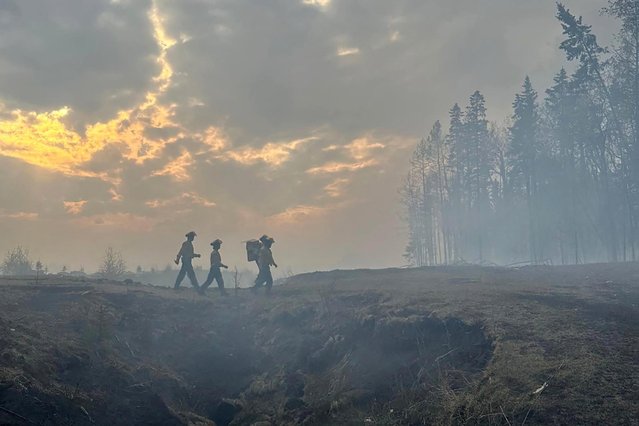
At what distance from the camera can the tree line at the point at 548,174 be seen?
31.2m

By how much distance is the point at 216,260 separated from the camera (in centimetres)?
2006

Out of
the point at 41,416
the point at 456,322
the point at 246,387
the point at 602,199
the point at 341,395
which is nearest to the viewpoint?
the point at 41,416

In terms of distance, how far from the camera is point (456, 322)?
36.3 feet

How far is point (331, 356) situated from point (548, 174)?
36050 millimetres

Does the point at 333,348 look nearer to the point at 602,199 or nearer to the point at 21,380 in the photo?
the point at 21,380

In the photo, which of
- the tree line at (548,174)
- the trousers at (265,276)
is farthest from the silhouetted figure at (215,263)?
the tree line at (548,174)

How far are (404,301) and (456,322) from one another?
3292 mm

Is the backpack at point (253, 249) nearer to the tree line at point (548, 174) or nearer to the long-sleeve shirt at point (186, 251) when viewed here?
the long-sleeve shirt at point (186, 251)

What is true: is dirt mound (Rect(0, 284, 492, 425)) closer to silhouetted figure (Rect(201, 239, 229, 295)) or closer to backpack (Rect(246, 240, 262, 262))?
silhouetted figure (Rect(201, 239, 229, 295))

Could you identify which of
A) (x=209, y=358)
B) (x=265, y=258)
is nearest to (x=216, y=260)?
(x=265, y=258)

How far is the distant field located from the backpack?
399cm

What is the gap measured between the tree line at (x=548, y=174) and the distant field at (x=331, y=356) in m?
19.3

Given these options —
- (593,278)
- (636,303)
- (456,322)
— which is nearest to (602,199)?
(593,278)

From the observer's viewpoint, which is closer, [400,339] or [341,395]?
[341,395]
